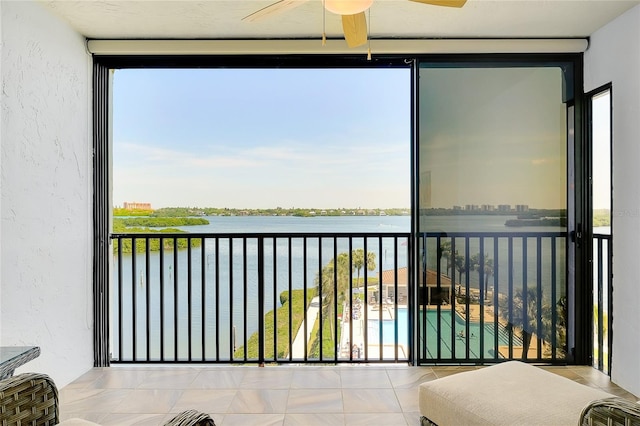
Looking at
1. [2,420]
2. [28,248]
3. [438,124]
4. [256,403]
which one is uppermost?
[438,124]

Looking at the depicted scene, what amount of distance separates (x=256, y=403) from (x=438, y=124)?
7.64 ft

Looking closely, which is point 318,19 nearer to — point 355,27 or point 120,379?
point 355,27

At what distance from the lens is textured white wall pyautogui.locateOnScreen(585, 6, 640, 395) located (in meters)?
2.55

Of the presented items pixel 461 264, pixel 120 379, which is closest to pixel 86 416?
pixel 120 379

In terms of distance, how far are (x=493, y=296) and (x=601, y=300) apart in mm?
764

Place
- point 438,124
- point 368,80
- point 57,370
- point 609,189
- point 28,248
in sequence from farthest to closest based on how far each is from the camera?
point 368,80 < point 438,124 < point 609,189 < point 57,370 < point 28,248

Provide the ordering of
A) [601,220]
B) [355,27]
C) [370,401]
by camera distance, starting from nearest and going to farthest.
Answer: [355,27] < [370,401] < [601,220]

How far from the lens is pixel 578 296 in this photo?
3.04 m

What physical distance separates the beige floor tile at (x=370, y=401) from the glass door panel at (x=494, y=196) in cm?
66

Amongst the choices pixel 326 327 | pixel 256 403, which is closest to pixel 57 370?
pixel 256 403

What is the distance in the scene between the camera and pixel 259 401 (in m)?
2.48

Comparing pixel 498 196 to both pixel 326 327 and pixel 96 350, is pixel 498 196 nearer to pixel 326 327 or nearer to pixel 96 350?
pixel 326 327

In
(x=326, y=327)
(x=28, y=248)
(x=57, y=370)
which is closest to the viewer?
Result: (x=28, y=248)

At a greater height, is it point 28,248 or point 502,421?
point 28,248
